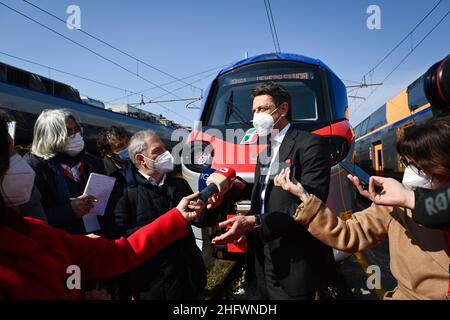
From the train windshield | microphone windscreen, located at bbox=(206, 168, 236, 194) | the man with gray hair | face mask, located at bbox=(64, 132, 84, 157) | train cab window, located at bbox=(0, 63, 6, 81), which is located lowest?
the man with gray hair

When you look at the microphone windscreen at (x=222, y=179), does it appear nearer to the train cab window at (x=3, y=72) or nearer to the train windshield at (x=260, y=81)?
the train windshield at (x=260, y=81)

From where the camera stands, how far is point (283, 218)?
5.99 ft

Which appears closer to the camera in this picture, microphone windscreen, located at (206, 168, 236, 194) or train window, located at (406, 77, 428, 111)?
microphone windscreen, located at (206, 168, 236, 194)

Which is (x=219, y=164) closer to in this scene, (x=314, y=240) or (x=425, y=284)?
(x=314, y=240)

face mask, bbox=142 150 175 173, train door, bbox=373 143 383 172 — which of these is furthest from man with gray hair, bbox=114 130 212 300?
train door, bbox=373 143 383 172

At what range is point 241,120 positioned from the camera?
13.9 feet

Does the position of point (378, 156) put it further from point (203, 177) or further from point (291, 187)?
point (291, 187)

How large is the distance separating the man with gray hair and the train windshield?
2.00 meters

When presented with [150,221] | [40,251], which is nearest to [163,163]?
[150,221]

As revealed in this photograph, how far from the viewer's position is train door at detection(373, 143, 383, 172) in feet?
36.8

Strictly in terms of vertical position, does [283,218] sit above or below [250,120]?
below

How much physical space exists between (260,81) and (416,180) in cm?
312

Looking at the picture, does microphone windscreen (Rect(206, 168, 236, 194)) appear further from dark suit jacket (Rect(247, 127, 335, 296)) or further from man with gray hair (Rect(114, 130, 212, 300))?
man with gray hair (Rect(114, 130, 212, 300))

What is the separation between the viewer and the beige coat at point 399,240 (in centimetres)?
139
